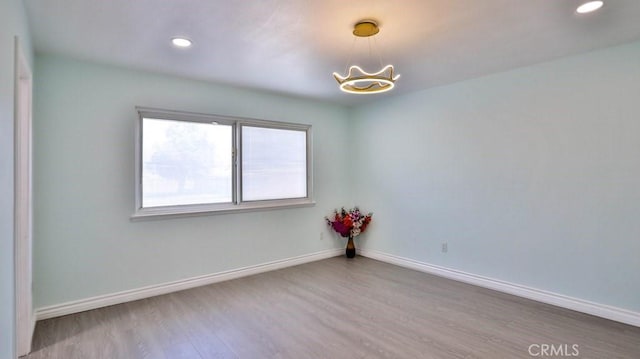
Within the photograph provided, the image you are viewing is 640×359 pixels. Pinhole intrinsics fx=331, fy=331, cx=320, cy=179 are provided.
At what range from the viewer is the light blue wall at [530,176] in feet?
10.1

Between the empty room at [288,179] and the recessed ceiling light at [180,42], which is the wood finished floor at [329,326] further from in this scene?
the recessed ceiling light at [180,42]

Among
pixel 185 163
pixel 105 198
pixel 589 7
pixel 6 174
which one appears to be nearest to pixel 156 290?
pixel 105 198

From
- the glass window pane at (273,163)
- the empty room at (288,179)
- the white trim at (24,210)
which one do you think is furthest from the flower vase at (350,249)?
the white trim at (24,210)

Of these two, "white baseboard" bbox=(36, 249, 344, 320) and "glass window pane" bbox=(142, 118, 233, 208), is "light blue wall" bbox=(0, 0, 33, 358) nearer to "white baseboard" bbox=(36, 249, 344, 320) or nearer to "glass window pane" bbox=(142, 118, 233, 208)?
"white baseboard" bbox=(36, 249, 344, 320)

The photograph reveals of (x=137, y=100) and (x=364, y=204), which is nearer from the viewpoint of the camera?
(x=137, y=100)

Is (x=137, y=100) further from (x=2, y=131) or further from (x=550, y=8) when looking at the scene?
(x=550, y=8)

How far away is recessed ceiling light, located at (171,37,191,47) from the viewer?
2.83 m

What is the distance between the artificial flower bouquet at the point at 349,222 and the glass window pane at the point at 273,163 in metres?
0.68

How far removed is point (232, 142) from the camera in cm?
444

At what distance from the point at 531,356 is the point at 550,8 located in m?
2.54

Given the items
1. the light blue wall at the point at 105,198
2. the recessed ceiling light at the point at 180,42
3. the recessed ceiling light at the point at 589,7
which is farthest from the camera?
the light blue wall at the point at 105,198

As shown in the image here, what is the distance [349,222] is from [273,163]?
1.53 m

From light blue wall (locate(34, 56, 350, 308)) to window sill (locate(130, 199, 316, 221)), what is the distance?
0.07 metres

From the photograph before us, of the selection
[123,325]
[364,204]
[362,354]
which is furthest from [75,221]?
[364,204]
